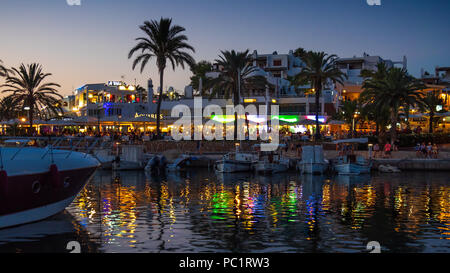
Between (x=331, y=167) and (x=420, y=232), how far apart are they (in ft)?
83.8

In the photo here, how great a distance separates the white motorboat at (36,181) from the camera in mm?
15820

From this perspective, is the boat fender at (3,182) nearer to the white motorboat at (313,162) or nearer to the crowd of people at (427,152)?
the white motorboat at (313,162)

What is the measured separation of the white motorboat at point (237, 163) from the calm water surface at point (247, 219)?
7939 millimetres

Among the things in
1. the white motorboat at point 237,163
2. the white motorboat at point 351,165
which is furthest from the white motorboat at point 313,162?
the white motorboat at point 237,163

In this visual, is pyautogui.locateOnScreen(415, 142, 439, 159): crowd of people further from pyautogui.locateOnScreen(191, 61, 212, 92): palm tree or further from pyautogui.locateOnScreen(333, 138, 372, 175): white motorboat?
pyautogui.locateOnScreen(191, 61, 212, 92): palm tree

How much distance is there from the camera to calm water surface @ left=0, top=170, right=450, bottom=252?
1502cm

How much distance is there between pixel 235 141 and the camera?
5109cm

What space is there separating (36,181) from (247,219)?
8.66m

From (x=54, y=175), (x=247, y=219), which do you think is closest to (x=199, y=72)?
(x=247, y=219)

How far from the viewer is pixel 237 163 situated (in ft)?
137

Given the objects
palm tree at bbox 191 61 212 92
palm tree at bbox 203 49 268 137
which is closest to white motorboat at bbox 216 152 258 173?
palm tree at bbox 203 49 268 137

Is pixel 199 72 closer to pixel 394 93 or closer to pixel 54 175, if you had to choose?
pixel 394 93

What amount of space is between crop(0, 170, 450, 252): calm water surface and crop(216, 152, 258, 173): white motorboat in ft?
26.0

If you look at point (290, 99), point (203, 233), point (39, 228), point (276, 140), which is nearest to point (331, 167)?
point (276, 140)
